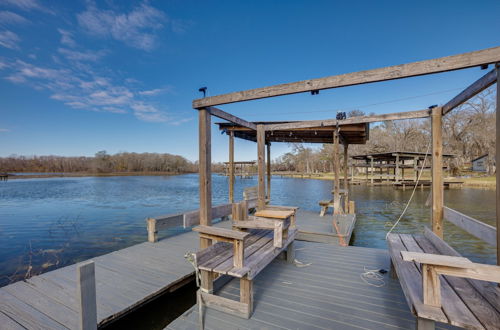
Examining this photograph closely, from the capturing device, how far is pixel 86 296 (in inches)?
64.2

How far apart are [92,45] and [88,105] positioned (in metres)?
20.2

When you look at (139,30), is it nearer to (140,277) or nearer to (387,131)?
(140,277)

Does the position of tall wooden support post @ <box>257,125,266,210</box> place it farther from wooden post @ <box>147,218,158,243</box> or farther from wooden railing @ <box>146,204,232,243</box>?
wooden post @ <box>147,218,158,243</box>

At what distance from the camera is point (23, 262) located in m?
5.48

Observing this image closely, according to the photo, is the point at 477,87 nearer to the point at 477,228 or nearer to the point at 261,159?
the point at 477,228

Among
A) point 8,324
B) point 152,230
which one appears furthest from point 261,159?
point 8,324

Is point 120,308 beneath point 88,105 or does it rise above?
beneath

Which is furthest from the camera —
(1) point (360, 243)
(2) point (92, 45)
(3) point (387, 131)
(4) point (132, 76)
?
(3) point (387, 131)

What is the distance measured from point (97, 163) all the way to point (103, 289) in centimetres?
7254

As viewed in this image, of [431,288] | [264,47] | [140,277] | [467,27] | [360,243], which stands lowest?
[360,243]

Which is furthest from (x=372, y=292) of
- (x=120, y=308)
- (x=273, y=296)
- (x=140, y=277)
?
(x=140, y=277)

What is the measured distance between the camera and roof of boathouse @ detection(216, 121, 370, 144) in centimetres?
696

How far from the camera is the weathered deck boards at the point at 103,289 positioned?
2492mm

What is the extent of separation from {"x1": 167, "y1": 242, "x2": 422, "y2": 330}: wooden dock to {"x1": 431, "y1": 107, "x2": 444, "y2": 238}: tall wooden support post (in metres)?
1.15
